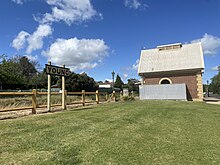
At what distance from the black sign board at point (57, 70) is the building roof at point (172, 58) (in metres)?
17.2

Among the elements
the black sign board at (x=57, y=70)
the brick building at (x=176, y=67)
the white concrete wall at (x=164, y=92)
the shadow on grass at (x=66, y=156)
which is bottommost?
the shadow on grass at (x=66, y=156)

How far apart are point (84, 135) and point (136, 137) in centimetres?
126

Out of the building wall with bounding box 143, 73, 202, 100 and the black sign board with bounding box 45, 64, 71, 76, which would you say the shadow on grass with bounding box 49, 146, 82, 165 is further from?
the building wall with bounding box 143, 73, 202, 100

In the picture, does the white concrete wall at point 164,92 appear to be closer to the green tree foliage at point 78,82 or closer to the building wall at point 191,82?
the building wall at point 191,82

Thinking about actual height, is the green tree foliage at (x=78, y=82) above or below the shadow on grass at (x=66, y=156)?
above

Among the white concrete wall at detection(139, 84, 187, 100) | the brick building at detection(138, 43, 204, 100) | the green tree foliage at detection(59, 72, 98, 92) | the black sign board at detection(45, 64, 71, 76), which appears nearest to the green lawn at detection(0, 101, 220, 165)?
the black sign board at detection(45, 64, 71, 76)

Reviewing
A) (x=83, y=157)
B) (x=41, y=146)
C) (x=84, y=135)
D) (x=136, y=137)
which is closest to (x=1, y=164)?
(x=41, y=146)

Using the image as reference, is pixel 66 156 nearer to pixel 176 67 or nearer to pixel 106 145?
pixel 106 145

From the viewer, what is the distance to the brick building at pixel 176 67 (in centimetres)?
2523

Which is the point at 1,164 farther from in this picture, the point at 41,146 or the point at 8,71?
the point at 8,71

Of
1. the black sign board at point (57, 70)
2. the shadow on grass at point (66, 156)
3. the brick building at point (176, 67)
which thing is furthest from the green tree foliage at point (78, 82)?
the shadow on grass at point (66, 156)

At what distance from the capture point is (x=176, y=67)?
1036 inches

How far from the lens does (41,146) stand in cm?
415

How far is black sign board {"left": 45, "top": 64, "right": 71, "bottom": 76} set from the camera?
10.8 meters
